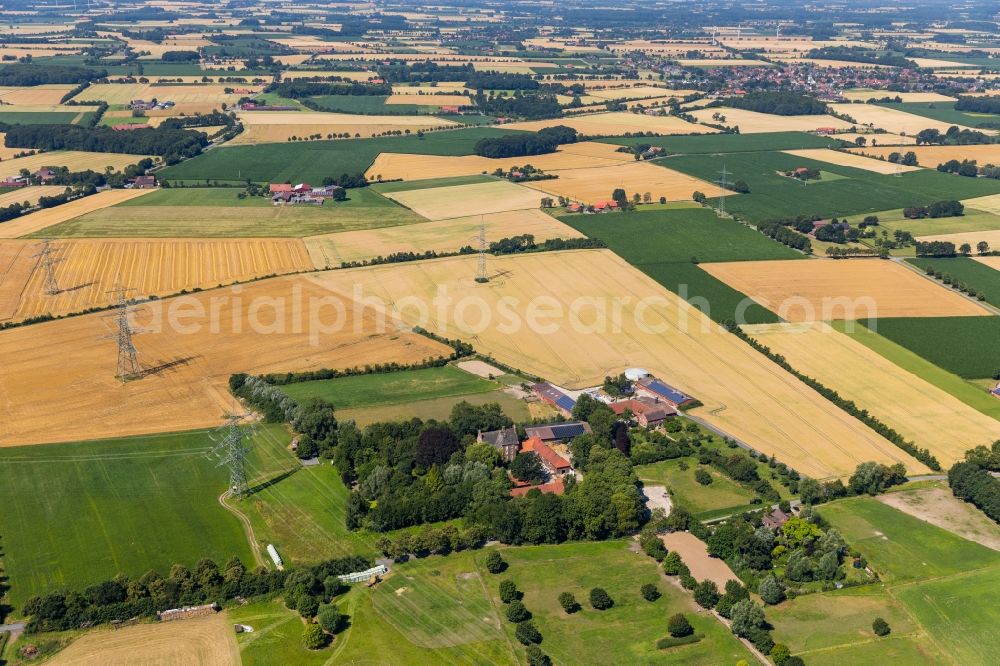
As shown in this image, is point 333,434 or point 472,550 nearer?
point 472,550

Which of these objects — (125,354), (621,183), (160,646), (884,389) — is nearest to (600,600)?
(160,646)

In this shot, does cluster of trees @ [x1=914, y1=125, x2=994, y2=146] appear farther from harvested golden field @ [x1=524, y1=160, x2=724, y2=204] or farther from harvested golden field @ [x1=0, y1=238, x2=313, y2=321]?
harvested golden field @ [x1=0, y1=238, x2=313, y2=321]

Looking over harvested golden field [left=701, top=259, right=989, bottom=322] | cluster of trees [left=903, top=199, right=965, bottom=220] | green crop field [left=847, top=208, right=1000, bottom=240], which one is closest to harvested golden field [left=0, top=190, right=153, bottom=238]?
harvested golden field [left=701, top=259, right=989, bottom=322]

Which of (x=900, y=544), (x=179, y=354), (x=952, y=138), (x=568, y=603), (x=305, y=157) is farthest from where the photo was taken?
(x=952, y=138)

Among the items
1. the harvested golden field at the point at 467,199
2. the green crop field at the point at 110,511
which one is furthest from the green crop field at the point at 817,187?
the green crop field at the point at 110,511

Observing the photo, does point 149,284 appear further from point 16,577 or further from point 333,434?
point 16,577

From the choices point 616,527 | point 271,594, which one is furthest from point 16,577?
point 616,527

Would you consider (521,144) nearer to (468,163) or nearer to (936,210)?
(468,163)
